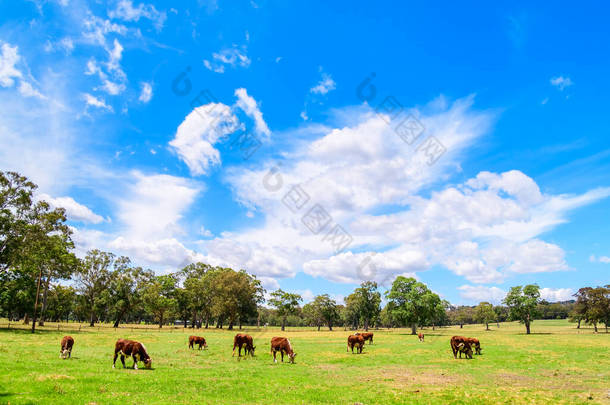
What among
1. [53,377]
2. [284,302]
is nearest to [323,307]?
[284,302]

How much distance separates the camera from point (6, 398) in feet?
38.7

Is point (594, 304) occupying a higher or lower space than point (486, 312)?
higher

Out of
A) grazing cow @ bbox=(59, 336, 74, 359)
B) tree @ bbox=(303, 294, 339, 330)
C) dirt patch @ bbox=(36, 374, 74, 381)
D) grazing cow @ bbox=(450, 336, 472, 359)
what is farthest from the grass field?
tree @ bbox=(303, 294, 339, 330)

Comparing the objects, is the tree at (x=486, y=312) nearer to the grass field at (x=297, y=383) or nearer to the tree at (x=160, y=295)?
the tree at (x=160, y=295)

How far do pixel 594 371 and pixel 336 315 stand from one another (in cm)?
11366

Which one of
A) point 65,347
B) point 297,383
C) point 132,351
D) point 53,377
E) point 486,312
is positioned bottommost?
point 486,312

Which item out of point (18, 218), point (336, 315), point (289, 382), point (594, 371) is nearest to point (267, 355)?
point (289, 382)

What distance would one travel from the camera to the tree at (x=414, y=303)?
232 feet

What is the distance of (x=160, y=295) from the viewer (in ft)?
300

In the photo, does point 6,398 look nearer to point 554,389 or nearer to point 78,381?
point 78,381

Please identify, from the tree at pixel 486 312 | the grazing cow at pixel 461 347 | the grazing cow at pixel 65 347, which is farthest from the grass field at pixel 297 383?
the tree at pixel 486 312

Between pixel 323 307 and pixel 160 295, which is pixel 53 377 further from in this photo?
pixel 323 307

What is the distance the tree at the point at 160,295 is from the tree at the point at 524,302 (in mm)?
88171

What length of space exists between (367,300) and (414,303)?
30.8 m
